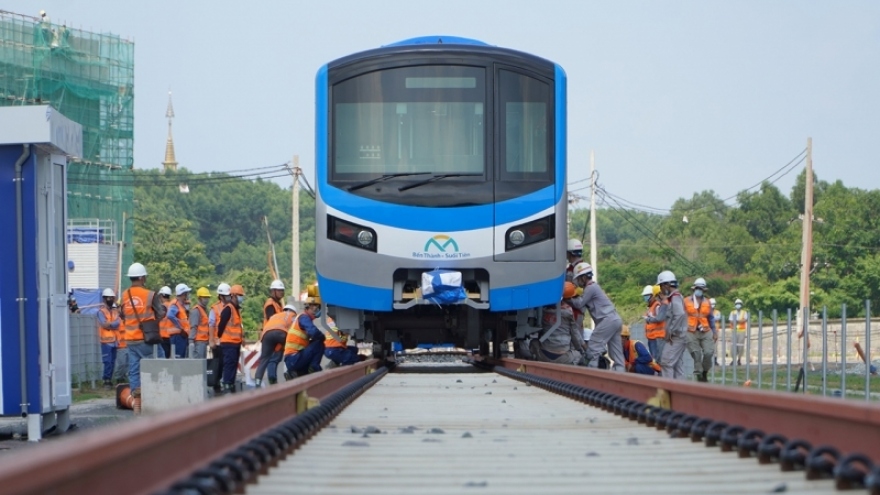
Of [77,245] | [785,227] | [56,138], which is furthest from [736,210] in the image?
[56,138]

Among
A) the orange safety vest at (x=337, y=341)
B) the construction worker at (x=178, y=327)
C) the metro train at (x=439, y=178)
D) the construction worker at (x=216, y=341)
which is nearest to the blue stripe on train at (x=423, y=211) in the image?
the metro train at (x=439, y=178)

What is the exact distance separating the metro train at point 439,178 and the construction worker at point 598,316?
3.52 ft

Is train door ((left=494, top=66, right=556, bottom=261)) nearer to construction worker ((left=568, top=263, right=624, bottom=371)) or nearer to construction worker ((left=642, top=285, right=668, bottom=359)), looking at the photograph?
construction worker ((left=568, top=263, right=624, bottom=371))

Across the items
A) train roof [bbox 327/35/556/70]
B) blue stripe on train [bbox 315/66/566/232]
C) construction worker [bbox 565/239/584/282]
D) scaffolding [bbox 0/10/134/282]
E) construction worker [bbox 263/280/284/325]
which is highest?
scaffolding [bbox 0/10/134/282]

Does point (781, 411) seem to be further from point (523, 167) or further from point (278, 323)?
point (278, 323)

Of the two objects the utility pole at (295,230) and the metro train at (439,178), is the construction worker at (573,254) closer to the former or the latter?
the metro train at (439,178)

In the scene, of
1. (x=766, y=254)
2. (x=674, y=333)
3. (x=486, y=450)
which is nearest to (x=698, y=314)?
(x=674, y=333)

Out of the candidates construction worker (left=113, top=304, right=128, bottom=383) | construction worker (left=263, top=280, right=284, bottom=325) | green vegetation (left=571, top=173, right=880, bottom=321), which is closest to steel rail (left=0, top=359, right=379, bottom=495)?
construction worker (left=263, top=280, right=284, bottom=325)

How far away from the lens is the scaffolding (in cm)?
6397

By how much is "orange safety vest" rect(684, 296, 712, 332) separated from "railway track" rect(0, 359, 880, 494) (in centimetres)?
1269

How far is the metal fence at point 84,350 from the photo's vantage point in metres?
22.2

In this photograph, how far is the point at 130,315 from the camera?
1605 cm

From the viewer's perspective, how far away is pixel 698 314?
21047mm

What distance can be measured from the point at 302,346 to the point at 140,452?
44.2 ft
